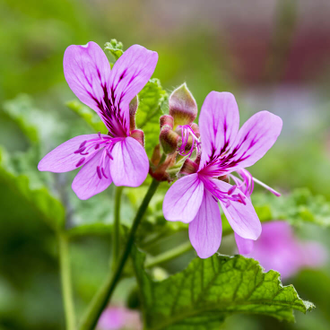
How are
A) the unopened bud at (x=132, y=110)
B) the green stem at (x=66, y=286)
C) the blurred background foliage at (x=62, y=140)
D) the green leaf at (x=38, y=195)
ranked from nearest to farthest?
the unopened bud at (x=132, y=110)
the green stem at (x=66, y=286)
the green leaf at (x=38, y=195)
the blurred background foliage at (x=62, y=140)

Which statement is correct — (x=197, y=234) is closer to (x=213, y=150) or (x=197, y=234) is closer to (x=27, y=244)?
(x=213, y=150)

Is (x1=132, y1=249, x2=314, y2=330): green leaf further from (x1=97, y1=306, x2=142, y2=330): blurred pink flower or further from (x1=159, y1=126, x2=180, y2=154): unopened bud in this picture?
(x1=97, y1=306, x2=142, y2=330): blurred pink flower

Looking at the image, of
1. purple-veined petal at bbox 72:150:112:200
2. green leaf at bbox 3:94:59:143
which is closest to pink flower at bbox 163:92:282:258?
purple-veined petal at bbox 72:150:112:200

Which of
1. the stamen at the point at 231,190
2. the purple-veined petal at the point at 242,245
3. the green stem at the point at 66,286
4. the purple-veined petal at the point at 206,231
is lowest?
the green stem at the point at 66,286

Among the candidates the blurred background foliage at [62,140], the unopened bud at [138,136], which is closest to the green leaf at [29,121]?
the blurred background foliage at [62,140]

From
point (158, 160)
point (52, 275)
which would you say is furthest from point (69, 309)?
point (52, 275)

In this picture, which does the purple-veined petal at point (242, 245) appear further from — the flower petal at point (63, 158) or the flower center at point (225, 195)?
the flower petal at point (63, 158)
